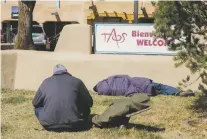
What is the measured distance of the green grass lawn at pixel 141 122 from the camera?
6.36 metres

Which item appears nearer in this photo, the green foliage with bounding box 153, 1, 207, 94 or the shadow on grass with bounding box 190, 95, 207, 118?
the green foliage with bounding box 153, 1, 207, 94

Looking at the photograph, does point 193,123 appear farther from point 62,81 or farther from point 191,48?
point 62,81

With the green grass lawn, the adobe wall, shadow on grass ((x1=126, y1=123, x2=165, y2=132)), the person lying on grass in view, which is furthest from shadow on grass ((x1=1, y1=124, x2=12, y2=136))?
the adobe wall

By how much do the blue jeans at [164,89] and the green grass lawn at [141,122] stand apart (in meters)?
0.29

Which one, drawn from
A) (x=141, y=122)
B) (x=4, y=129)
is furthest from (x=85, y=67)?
(x=4, y=129)

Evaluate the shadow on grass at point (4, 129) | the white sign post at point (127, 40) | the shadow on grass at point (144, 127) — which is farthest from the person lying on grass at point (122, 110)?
the white sign post at point (127, 40)

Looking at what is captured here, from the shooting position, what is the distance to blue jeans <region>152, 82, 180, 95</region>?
9820 mm

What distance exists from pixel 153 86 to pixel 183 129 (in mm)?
2978

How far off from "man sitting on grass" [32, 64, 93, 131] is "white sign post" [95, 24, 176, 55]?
14.2 feet

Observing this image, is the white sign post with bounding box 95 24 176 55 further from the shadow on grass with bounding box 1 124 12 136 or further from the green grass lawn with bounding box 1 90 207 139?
the shadow on grass with bounding box 1 124 12 136

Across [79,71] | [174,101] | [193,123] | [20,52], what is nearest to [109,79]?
[79,71]

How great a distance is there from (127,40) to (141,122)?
3.84 metres

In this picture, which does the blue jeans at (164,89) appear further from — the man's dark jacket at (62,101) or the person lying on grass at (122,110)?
the man's dark jacket at (62,101)

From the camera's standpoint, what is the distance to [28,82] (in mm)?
10586
